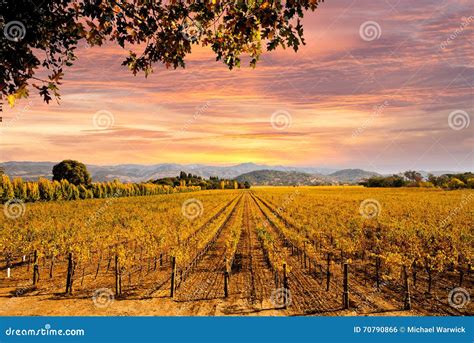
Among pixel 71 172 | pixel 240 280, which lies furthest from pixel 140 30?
pixel 71 172

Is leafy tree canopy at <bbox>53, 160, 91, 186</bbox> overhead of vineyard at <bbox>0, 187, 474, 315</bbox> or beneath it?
overhead

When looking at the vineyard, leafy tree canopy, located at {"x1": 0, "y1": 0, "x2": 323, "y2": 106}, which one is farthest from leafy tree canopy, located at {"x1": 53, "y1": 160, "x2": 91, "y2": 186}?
leafy tree canopy, located at {"x1": 0, "y1": 0, "x2": 323, "y2": 106}

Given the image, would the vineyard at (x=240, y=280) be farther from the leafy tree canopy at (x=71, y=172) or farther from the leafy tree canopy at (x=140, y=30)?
the leafy tree canopy at (x=71, y=172)

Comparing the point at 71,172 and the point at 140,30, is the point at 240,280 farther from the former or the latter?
the point at 71,172

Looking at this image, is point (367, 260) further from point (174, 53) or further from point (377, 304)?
point (174, 53)

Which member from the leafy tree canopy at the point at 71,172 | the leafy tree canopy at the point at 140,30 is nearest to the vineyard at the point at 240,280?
the leafy tree canopy at the point at 140,30

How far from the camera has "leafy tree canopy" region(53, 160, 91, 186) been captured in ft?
305

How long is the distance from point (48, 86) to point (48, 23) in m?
1.76

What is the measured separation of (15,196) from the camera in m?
56.8

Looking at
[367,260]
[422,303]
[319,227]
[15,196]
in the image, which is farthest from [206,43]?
[15,196]

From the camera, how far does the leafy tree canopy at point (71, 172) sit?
9288cm

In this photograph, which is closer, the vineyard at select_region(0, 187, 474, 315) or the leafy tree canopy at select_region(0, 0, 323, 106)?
the leafy tree canopy at select_region(0, 0, 323, 106)

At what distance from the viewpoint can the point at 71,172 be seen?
307 feet

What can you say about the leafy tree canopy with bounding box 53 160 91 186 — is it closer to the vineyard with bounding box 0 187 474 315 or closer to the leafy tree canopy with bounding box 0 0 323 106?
the vineyard with bounding box 0 187 474 315
